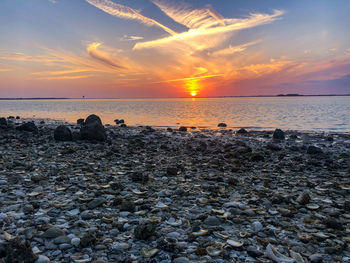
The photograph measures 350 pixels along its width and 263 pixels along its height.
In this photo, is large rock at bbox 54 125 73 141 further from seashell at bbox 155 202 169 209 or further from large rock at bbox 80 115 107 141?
seashell at bbox 155 202 169 209

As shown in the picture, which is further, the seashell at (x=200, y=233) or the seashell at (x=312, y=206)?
the seashell at (x=312, y=206)

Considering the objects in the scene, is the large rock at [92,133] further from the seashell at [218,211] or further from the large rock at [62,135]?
the seashell at [218,211]

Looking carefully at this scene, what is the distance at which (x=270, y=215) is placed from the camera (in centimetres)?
461

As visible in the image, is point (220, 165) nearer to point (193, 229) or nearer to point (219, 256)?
point (193, 229)

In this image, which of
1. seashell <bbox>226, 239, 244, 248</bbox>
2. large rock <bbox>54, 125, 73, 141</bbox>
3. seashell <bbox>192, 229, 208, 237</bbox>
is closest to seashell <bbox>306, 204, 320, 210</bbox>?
seashell <bbox>226, 239, 244, 248</bbox>

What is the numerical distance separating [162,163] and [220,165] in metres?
2.37

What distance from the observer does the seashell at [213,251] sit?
10.6 feet

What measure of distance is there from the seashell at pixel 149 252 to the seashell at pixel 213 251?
75cm

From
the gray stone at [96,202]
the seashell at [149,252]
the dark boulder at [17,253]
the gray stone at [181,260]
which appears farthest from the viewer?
the gray stone at [96,202]

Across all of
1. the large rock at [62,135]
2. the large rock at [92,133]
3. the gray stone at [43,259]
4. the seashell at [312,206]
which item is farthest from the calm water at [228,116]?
the gray stone at [43,259]

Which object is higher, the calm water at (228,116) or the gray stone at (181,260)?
the calm water at (228,116)

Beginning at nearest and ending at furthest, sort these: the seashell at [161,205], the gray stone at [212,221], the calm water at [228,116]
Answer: the gray stone at [212,221]
the seashell at [161,205]
the calm water at [228,116]

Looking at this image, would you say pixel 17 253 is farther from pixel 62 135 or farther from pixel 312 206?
pixel 62 135

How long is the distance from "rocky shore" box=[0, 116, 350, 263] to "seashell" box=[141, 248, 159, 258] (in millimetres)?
14
